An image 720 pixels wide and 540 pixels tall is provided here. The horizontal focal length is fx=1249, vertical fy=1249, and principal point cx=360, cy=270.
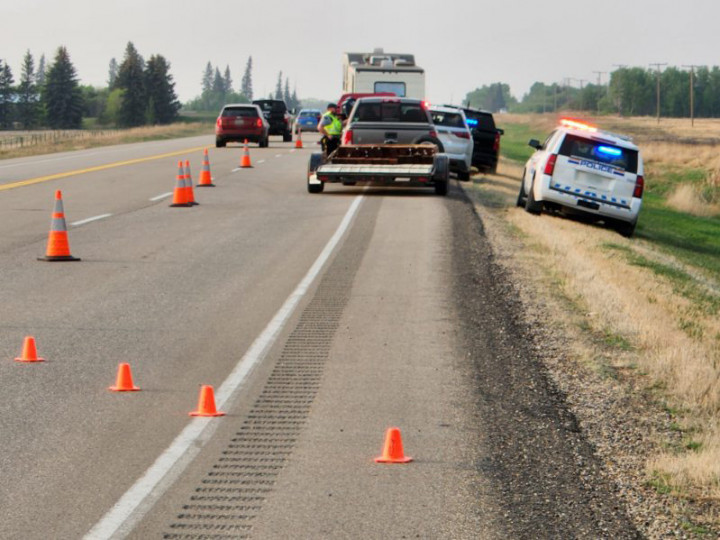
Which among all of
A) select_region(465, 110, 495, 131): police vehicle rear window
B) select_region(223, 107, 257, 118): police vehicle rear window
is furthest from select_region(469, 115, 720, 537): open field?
select_region(223, 107, 257, 118): police vehicle rear window

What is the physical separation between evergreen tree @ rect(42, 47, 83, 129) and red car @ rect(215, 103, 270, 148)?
389 ft

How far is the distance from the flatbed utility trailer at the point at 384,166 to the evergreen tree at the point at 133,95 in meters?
138

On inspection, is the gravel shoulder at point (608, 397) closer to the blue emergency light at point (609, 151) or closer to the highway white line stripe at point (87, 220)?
the blue emergency light at point (609, 151)

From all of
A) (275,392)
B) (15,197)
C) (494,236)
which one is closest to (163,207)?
(15,197)

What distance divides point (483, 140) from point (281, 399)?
29.1 m

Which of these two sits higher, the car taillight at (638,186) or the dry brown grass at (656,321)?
the car taillight at (638,186)

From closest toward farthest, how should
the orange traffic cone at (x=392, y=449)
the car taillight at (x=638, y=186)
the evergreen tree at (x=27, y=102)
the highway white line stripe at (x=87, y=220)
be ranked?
1. the orange traffic cone at (x=392, y=449)
2. the highway white line stripe at (x=87, y=220)
3. the car taillight at (x=638, y=186)
4. the evergreen tree at (x=27, y=102)

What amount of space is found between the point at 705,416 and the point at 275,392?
290 centimetres

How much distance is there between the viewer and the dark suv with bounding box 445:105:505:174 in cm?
3647

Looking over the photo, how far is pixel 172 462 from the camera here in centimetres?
677

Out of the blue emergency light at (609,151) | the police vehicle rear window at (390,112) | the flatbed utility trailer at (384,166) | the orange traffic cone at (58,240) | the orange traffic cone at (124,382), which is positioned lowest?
the orange traffic cone at (124,382)

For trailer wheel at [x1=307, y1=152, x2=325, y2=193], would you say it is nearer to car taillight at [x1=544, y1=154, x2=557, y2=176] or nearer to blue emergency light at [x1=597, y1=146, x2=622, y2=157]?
car taillight at [x1=544, y1=154, x2=557, y2=176]

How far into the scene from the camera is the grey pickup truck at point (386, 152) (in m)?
24.4

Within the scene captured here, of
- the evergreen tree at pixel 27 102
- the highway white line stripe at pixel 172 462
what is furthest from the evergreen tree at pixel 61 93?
the highway white line stripe at pixel 172 462
